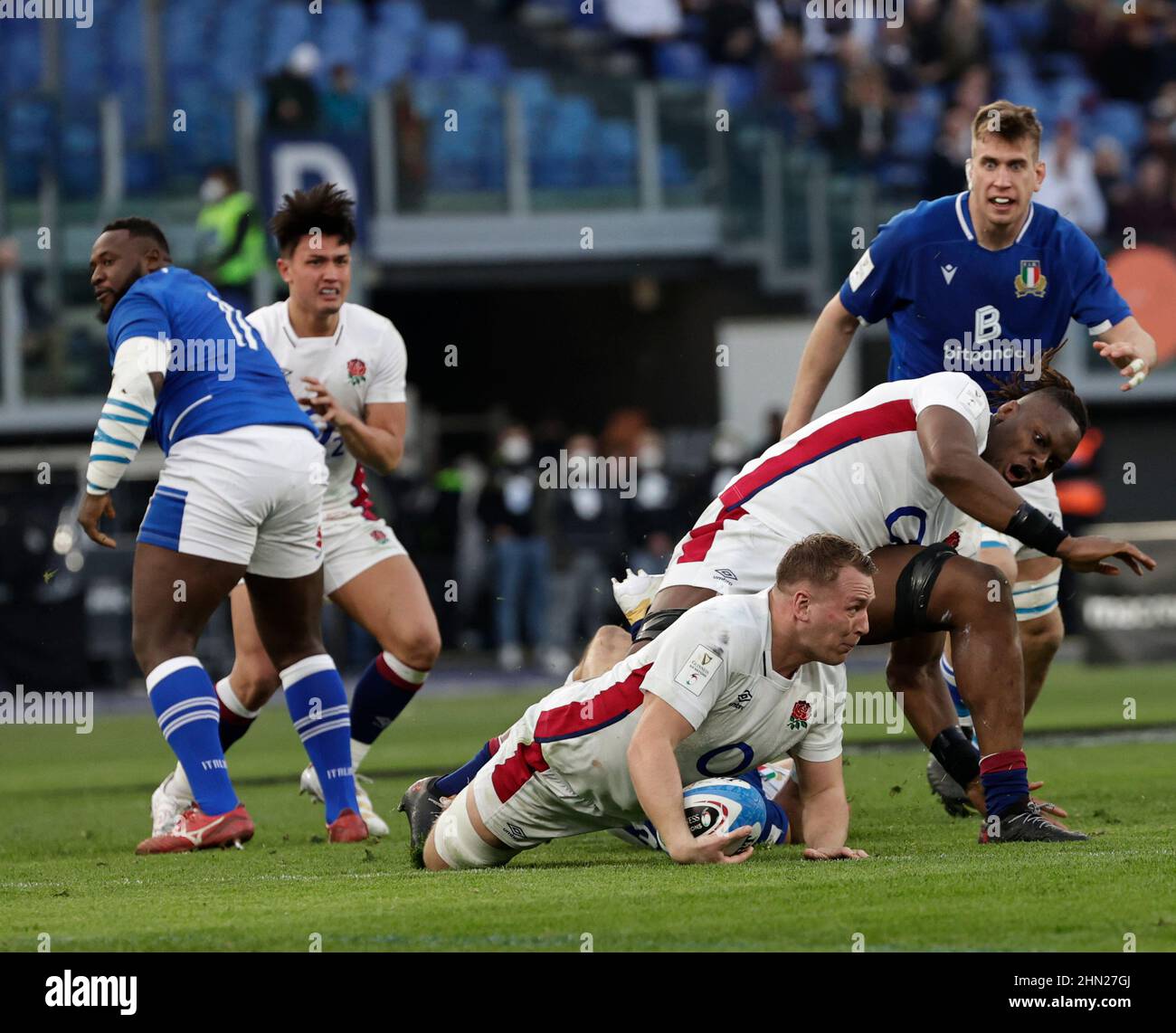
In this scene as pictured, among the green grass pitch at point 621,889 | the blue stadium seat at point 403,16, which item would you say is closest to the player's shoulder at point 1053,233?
the green grass pitch at point 621,889

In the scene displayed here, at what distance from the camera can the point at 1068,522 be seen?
59.2 feet

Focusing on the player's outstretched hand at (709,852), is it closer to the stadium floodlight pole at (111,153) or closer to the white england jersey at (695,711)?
the white england jersey at (695,711)

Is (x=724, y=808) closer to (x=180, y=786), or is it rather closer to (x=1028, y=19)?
(x=180, y=786)

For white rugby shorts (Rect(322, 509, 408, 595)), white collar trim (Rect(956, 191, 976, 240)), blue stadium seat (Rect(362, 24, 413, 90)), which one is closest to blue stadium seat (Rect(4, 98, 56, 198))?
blue stadium seat (Rect(362, 24, 413, 90))

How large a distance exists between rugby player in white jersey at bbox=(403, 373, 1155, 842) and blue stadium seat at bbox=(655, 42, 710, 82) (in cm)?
1659

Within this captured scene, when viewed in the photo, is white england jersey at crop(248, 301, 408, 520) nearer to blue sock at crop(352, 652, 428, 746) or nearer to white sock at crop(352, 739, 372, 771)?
blue sock at crop(352, 652, 428, 746)

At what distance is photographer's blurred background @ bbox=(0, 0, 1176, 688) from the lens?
1853 cm

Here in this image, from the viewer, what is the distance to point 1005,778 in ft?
20.4

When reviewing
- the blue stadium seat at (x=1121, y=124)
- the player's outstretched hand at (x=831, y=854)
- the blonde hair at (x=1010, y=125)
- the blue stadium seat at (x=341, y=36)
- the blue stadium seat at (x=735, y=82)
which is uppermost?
the blue stadium seat at (x=341, y=36)

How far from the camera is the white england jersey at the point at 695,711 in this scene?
5.49 m

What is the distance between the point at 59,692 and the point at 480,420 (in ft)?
27.4
